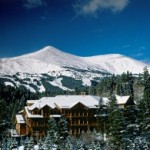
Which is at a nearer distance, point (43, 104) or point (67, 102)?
point (43, 104)

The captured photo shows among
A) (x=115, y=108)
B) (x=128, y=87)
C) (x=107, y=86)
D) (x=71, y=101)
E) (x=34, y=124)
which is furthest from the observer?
(x=107, y=86)

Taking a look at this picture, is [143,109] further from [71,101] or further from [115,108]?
[71,101]

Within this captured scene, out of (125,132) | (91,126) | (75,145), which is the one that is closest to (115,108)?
(125,132)

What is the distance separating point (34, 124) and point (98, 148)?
36378 millimetres

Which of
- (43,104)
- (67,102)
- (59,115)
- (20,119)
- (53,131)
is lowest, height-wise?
(53,131)

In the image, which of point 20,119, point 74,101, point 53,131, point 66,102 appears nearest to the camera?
point 53,131

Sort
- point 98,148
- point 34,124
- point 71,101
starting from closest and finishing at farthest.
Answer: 1. point 98,148
2. point 34,124
3. point 71,101

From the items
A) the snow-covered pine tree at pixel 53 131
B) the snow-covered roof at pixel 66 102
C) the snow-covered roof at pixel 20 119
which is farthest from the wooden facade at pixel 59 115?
the snow-covered pine tree at pixel 53 131

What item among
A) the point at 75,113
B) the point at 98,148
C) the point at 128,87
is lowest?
Result: the point at 98,148

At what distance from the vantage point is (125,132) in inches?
2950

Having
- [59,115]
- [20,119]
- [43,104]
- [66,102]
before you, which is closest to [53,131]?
[59,115]

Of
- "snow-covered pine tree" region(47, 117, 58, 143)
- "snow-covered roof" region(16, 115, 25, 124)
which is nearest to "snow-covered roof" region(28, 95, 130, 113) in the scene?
"snow-covered roof" region(16, 115, 25, 124)

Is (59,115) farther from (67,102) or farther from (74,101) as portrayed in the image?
(74,101)

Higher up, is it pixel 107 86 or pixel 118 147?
pixel 107 86
